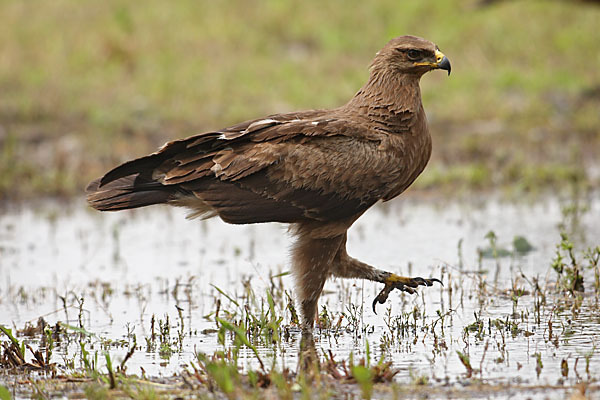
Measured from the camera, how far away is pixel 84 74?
15281 millimetres

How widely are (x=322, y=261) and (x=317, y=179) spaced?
522 millimetres

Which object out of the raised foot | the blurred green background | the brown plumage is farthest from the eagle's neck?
the blurred green background

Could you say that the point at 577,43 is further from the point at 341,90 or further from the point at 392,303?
the point at 392,303

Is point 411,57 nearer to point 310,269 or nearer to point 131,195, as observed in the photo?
point 310,269

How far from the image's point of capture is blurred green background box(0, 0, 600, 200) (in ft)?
37.8

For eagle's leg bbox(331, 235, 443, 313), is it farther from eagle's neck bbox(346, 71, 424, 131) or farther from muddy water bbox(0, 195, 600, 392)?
eagle's neck bbox(346, 71, 424, 131)

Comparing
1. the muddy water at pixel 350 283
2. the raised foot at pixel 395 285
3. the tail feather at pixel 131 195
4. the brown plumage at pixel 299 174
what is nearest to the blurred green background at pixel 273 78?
the muddy water at pixel 350 283

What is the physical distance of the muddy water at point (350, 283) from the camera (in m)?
5.30

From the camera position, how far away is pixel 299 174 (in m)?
5.83

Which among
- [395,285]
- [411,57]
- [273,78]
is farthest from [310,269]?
[273,78]

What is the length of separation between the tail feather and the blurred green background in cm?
500

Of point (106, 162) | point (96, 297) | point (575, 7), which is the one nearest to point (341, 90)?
point (106, 162)

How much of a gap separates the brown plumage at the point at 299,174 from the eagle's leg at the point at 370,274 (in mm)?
217

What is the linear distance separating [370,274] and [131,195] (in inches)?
62.3
